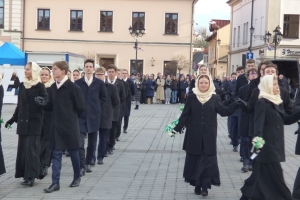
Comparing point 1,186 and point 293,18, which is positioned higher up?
point 293,18

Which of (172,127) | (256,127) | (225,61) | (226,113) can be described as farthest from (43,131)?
(225,61)

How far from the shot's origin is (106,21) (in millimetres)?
50719

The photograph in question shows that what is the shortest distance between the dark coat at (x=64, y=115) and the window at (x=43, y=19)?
4268 cm

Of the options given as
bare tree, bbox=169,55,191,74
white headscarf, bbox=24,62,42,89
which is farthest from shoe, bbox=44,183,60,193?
bare tree, bbox=169,55,191,74

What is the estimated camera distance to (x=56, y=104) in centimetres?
893

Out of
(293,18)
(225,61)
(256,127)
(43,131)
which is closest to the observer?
(256,127)

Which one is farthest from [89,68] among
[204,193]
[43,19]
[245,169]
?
[43,19]

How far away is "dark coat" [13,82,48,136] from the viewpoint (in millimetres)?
9164

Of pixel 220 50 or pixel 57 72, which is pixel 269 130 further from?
pixel 220 50

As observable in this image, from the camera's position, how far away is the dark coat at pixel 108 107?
456 inches

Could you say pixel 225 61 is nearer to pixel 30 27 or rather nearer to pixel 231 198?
pixel 30 27

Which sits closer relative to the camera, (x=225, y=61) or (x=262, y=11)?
(x=262, y=11)

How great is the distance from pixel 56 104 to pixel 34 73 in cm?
72

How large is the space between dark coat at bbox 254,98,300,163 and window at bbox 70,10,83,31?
44008 millimetres
